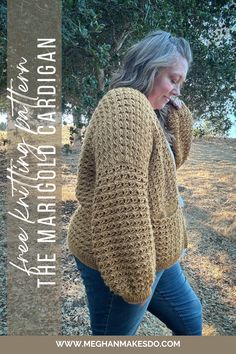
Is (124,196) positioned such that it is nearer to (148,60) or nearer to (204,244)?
(148,60)

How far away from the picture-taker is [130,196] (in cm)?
104

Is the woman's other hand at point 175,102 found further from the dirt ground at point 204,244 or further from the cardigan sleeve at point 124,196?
the dirt ground at point 204,244

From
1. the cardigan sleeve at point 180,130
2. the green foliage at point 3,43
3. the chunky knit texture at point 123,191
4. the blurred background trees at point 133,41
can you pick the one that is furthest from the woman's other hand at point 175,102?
the green foliage at point 3,43

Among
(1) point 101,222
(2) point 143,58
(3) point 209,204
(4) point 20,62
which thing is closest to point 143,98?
(2) point 143,58

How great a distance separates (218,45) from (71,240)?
2786mm

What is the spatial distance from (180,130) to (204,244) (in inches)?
85.4

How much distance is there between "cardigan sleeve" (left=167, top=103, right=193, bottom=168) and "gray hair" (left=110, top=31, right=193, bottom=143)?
0.41m

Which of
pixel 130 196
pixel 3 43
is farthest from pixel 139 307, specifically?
pixel 3 43

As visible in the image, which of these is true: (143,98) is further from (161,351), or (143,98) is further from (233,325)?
(233,325)

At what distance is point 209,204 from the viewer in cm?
455

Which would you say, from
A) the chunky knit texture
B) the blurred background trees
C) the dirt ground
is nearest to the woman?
the chunky knit texture

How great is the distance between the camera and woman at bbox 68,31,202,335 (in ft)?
3.41

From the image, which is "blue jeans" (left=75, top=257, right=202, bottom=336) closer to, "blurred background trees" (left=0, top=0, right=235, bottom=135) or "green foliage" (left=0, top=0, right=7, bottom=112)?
"blurred background trees" (left=0, top=0, right=235, bottom=135)

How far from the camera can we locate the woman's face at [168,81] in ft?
4.07
